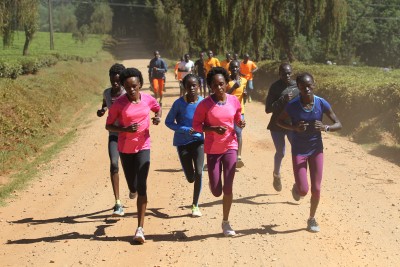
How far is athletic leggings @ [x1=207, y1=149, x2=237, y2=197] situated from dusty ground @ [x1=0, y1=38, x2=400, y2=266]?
56cm

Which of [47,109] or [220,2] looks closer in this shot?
[47,109]

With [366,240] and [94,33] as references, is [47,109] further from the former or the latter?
[94,33]

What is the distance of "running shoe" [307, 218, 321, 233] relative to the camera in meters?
6.48

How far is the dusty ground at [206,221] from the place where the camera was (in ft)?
19.1

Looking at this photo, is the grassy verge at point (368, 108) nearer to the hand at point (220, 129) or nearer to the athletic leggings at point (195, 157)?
the athletic leggings at point (195, 157)

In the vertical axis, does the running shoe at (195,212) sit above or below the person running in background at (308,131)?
below

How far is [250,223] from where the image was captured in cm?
689

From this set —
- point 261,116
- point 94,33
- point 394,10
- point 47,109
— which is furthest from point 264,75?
point 94,33

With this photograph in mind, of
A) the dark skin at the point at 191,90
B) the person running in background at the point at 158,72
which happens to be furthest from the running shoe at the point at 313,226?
the person running in background at the point at 158,72

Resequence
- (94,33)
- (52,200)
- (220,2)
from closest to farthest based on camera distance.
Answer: (52,200) → (220,2) → (94,33)

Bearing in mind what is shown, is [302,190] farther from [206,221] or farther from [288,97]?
[206,221]

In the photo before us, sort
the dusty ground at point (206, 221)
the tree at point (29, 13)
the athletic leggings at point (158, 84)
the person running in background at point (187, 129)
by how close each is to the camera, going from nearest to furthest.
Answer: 1. the dusty ground at point (206, 221)
2. the person running in background at point (187, 129)
3. the athletic leggings at point (158, 84)
4. the tree at point (29, 13)

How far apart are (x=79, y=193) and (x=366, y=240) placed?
446 centimetres

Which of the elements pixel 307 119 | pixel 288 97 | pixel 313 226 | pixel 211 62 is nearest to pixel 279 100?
pixel 288 97
